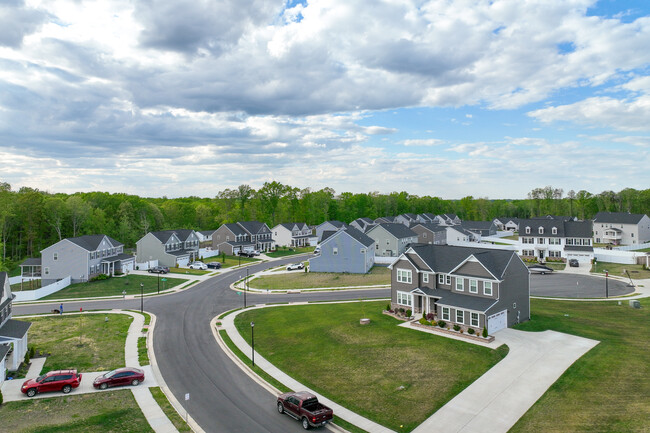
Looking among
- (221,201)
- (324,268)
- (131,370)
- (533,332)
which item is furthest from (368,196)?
(131,370)

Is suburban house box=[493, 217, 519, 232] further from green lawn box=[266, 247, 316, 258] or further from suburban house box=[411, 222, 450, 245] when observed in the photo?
green lawn box=[266, 247, 316, 258]

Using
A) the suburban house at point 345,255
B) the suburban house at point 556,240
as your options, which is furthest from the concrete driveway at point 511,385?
the suburban house at point 556,240

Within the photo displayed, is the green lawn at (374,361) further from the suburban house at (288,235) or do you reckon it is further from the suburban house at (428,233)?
the suburban house at (288,235)

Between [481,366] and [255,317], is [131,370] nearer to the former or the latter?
[255,317]

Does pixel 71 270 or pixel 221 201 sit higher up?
pixel 221 201

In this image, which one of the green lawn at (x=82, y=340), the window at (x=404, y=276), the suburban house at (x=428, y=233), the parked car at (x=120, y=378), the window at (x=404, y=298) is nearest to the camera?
the parked car at (x=120, y=378)

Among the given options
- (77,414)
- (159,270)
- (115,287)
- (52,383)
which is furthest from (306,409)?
(159,270)
